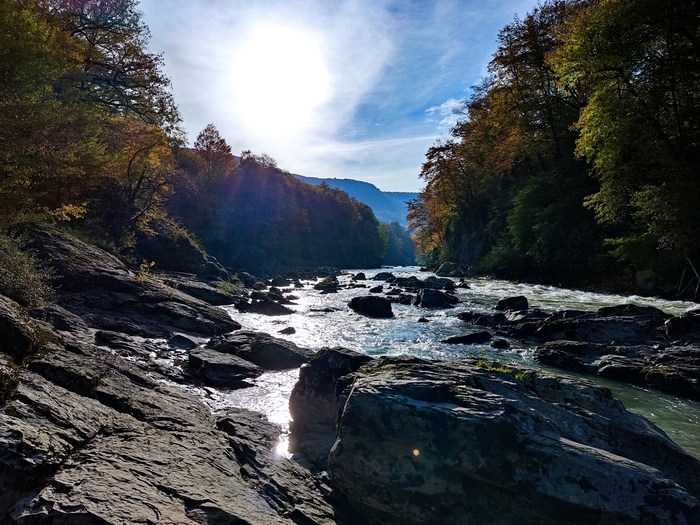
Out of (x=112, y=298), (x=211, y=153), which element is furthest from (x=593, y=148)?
(x=211, y=153)

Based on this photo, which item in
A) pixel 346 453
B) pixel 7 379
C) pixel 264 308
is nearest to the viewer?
pixel 7 379

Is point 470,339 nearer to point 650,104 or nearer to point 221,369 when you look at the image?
point 221,369

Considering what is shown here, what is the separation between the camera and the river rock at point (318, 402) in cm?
580

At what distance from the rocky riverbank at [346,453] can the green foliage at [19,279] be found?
3.82 m

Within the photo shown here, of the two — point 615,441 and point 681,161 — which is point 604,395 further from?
point 681,161

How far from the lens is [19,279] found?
29.0 ft

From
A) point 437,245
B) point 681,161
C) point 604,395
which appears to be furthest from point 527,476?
point 437,245

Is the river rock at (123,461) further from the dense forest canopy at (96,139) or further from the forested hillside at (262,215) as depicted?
the forested hillside at (262,215)

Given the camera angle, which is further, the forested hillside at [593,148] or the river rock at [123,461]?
the forested hillside at [593,148]

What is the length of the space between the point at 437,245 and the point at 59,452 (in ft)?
205

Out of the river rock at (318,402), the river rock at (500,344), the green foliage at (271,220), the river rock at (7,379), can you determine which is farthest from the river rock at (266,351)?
the green foliage at (271,220)

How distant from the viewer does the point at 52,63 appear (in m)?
13.0

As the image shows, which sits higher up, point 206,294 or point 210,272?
point 210,272

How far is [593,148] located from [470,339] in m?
15.1
